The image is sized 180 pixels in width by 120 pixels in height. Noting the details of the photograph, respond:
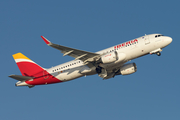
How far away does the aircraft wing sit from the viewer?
39219 mm

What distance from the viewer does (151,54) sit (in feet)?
144

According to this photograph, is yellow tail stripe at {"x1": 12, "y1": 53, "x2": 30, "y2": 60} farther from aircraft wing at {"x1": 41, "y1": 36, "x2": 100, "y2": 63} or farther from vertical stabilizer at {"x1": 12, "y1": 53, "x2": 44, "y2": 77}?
aircraft wing at {"x1": 41, "y1": 36, "x2": 100, "y2": 63}

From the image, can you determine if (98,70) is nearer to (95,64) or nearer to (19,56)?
(95,64)

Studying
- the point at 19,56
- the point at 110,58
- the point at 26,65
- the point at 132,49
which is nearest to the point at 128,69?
the point at 132,49

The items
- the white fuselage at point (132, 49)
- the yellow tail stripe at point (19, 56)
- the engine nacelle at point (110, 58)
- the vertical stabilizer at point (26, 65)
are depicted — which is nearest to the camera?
the engine nacelle at point (110, 58)

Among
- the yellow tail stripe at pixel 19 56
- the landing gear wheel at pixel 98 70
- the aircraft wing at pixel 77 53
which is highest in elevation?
the yellow tail stripe at pixel 19 56

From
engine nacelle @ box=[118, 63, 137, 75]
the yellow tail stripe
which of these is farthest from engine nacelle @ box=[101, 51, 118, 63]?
the yellow tail stripe

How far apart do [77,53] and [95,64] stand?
4060mm

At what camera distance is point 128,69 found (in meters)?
47.8

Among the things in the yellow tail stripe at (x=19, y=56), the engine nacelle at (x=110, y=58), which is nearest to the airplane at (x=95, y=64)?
the engine nacelle at (x=110, y=58)

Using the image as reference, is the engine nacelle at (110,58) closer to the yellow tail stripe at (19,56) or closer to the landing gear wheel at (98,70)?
the landing gear wheel at (98,70)

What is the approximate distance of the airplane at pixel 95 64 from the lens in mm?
42594

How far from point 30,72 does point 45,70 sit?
9.36ft

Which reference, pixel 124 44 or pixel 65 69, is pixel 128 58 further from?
pixel 65 69
